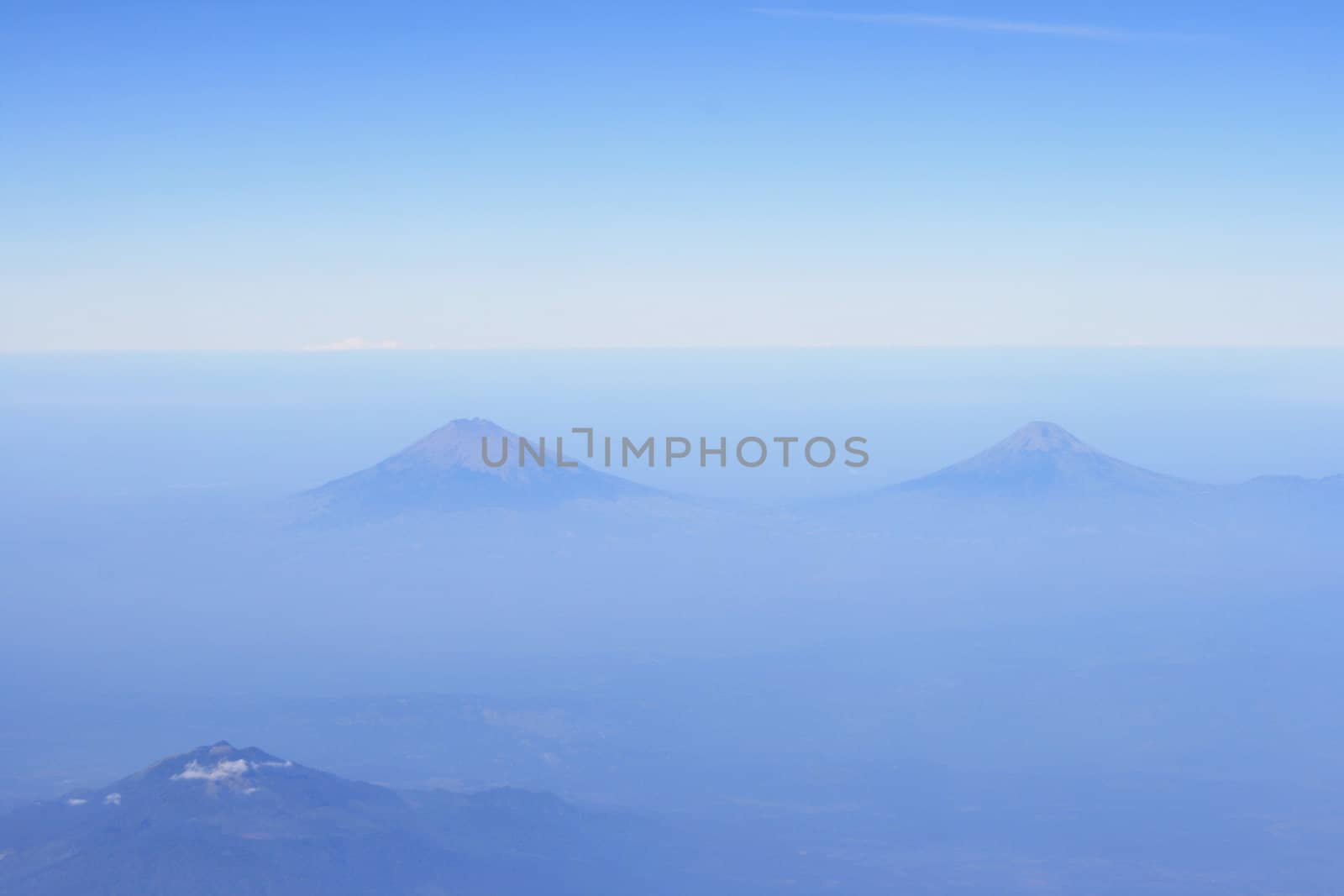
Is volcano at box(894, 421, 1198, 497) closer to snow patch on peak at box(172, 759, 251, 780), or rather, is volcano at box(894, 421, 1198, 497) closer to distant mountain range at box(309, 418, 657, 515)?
distant mountain range at box(309, 418, 657, 515)

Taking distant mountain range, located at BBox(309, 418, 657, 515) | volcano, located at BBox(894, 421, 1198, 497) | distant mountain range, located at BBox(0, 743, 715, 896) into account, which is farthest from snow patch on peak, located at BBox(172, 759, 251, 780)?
volcano, located at BBox(894, 421, 1198, 497)

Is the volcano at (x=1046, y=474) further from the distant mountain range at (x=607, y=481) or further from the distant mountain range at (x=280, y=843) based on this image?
the distant mountain range at (x=280, y=843)

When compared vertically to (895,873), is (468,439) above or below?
above

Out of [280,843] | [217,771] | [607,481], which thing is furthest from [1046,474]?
[217,771]

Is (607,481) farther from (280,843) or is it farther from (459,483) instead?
(280,843)

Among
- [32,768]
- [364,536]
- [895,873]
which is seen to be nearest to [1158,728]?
[895,873]

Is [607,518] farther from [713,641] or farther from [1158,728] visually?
[1158,728]

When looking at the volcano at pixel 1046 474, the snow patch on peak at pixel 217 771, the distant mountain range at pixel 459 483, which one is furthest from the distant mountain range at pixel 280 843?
the volcano at pixel 1046 474
